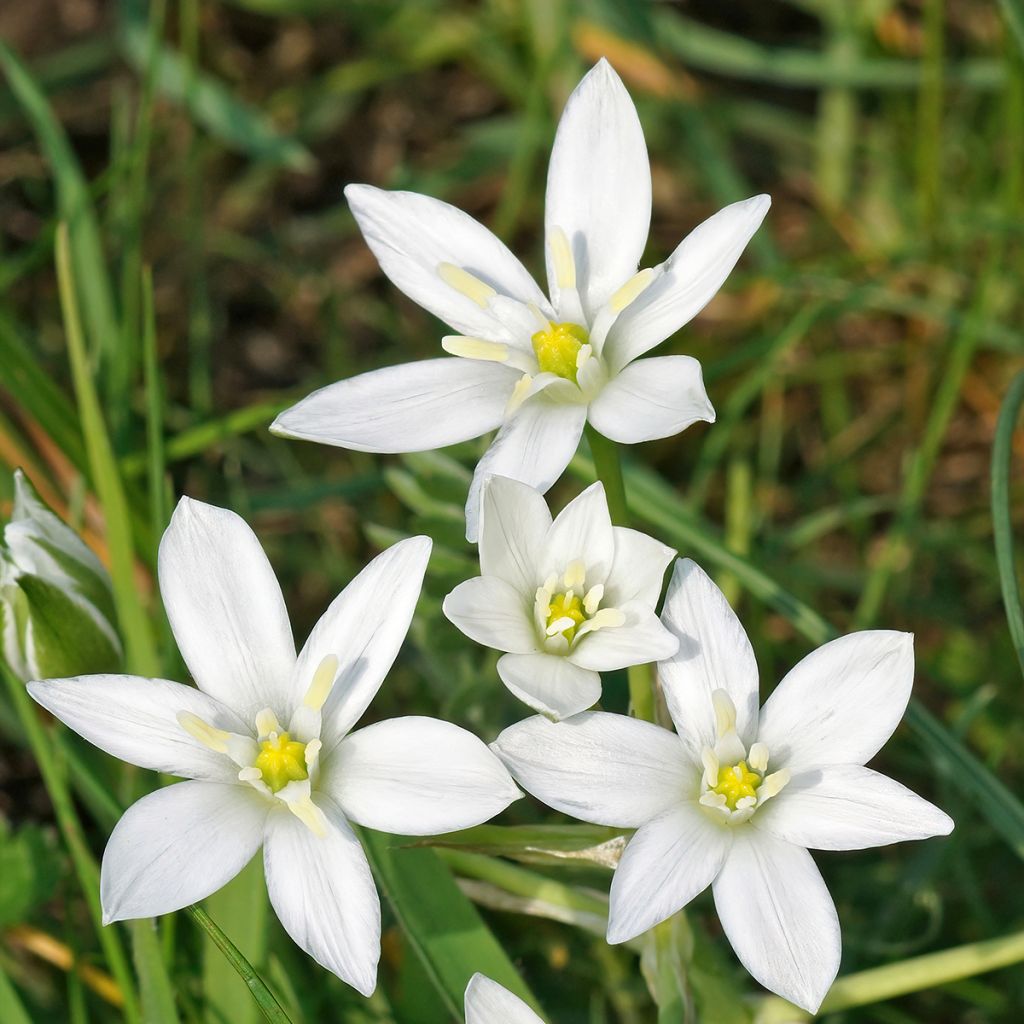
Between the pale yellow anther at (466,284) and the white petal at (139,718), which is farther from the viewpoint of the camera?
the pale yellow anther at (466,284)

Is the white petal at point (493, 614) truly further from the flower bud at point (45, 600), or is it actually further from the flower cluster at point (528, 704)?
the flower bud at point (45, 600)

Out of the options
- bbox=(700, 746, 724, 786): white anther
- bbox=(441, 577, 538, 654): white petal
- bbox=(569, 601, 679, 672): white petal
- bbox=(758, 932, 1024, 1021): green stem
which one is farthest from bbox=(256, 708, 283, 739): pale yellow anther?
bbox=(758, 932, 1024, 1021): green stem

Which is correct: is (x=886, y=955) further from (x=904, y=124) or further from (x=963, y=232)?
(x=904, y=124)

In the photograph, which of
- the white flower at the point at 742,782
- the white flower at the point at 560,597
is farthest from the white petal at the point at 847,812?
the white flower at the point at 560,597

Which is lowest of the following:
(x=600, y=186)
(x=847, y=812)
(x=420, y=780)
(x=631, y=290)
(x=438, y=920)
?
(x=438, y=920)

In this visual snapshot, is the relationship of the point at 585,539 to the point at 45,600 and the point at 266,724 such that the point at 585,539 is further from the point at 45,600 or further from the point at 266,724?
the point at 45,600

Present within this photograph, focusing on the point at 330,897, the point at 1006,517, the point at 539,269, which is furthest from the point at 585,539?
the point at 539,269
